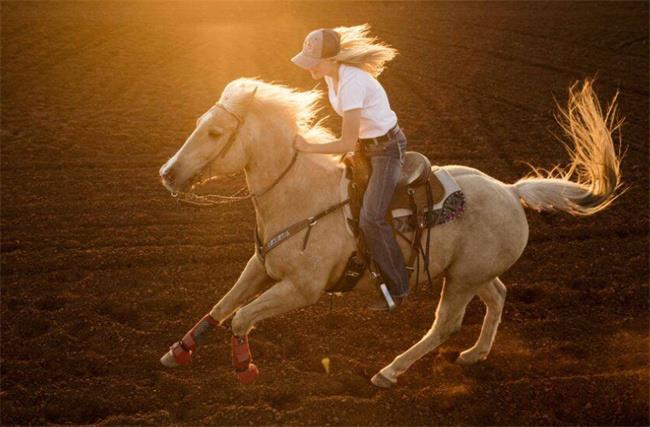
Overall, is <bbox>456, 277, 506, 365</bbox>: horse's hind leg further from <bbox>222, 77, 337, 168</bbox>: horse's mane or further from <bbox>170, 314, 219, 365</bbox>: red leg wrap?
<bbox>170, 314, 219, 365</bbox>: red leg wrap

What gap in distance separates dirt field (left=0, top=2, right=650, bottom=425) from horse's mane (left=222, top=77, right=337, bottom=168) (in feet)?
7.13

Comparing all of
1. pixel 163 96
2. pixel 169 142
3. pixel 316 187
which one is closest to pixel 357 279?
pixel 316 187

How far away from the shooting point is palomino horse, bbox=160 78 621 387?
13.3 ft

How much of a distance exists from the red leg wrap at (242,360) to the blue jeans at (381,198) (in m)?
1.25

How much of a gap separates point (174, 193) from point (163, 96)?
10.5 m

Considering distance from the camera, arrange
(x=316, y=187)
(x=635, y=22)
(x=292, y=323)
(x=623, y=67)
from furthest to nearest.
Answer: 1. (x=635, y=22)
2. (x=623, y=67)
3. (x=292, y=323)
4. (x=316, y=187)

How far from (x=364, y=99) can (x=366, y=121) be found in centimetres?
19

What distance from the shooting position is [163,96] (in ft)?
45.5

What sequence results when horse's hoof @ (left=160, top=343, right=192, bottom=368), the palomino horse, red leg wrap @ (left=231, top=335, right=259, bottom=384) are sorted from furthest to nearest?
horse's hoof @ (left=160, top=343, right=192, bottom=368)
red leg wrap @ (left=231, top=335, right=259, bottom=384)
the palomino horse

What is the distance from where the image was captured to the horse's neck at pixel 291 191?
434 centimetres

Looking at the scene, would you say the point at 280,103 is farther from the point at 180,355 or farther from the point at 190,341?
the point at 180,355

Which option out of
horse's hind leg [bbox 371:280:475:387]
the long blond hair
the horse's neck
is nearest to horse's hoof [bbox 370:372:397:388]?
horse's hind leg [bbox 371:280:475:387]

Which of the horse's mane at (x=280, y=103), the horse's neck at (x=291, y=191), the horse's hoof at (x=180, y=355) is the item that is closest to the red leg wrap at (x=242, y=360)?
the horse's hoof at (x=180, y=355)

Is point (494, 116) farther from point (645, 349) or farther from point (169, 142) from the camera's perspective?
point (645, 349)
